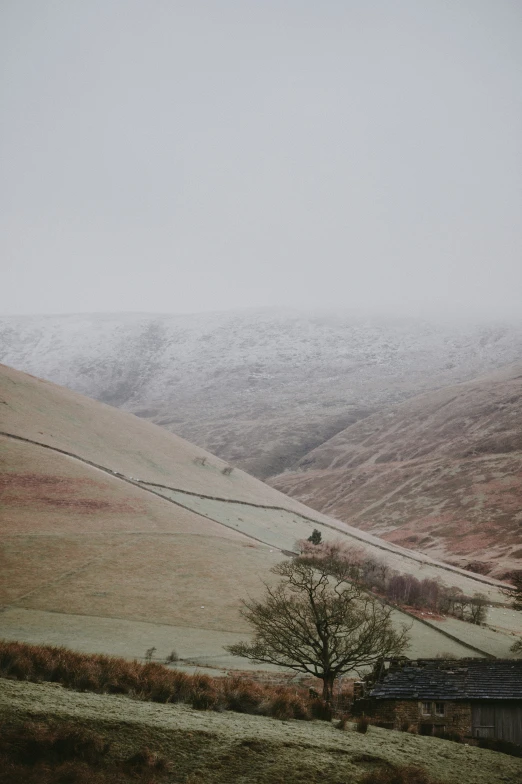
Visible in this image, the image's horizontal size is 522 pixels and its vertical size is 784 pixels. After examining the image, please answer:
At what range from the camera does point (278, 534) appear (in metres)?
72.7

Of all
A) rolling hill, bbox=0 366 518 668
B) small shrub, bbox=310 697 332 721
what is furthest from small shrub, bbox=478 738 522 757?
rolling hill, bbox=0 366 518 668

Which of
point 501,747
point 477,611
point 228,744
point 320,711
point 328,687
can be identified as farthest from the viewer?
point 477,611

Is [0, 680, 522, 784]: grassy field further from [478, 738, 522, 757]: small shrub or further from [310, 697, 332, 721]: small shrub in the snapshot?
[478, 738, 522, 757]: small shrub

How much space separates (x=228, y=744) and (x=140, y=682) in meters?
3.77

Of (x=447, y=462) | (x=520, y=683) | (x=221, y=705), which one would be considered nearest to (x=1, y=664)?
(x=221, y=705)

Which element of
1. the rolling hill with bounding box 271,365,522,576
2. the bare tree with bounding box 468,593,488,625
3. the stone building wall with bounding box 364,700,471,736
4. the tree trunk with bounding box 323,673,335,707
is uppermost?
the rolling hill with bounding box 271,365,522,576

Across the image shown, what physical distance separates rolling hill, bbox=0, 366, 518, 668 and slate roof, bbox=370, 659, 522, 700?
10.4 m

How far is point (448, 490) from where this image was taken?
152500 mm

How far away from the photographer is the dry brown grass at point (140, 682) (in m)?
13.8

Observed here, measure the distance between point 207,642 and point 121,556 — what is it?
14.5m

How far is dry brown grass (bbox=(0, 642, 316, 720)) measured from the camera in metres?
13.8

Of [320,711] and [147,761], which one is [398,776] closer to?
[147,761]

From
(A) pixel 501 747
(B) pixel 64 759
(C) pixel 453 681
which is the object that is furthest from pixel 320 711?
(C) pixel 453 681

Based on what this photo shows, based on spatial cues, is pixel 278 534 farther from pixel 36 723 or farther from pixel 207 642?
pixel 36 723
